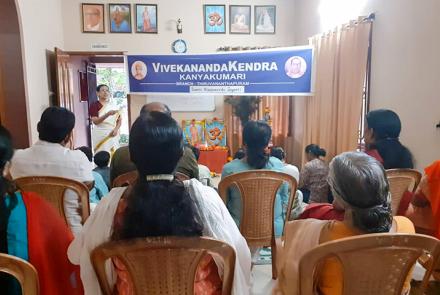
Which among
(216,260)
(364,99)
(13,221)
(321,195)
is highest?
(364,99)

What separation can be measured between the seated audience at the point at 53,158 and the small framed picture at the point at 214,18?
4135 mm

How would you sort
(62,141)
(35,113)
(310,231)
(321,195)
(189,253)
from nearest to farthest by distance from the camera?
(189,253) → (310,231) → (62,141) → (321,195) → (35,113)

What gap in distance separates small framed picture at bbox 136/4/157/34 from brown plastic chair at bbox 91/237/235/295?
16.9ft

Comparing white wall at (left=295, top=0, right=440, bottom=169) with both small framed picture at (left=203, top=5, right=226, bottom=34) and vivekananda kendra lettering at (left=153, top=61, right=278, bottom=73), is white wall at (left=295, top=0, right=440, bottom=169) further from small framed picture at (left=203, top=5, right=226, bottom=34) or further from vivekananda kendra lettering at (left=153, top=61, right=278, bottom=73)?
small framed picture at (left=203, top=5, right=226, bottom=34)

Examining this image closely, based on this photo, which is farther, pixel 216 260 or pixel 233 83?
pixel 233 83

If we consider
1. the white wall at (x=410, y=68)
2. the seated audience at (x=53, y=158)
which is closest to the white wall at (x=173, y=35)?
the white wall at (x=410, y=68)

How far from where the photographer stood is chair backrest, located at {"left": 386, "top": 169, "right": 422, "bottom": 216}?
2.06 meters

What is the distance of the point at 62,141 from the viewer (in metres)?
2.11

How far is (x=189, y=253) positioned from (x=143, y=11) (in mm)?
5317

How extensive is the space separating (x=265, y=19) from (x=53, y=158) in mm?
4646

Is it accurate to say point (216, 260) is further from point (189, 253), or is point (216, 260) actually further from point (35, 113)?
point (35, 113)

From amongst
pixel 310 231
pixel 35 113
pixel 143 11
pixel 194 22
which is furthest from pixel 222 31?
pixel 310 231

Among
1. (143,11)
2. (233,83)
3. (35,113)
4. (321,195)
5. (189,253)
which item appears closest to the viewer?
(189,253)

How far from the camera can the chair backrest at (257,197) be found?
82.5 inches
